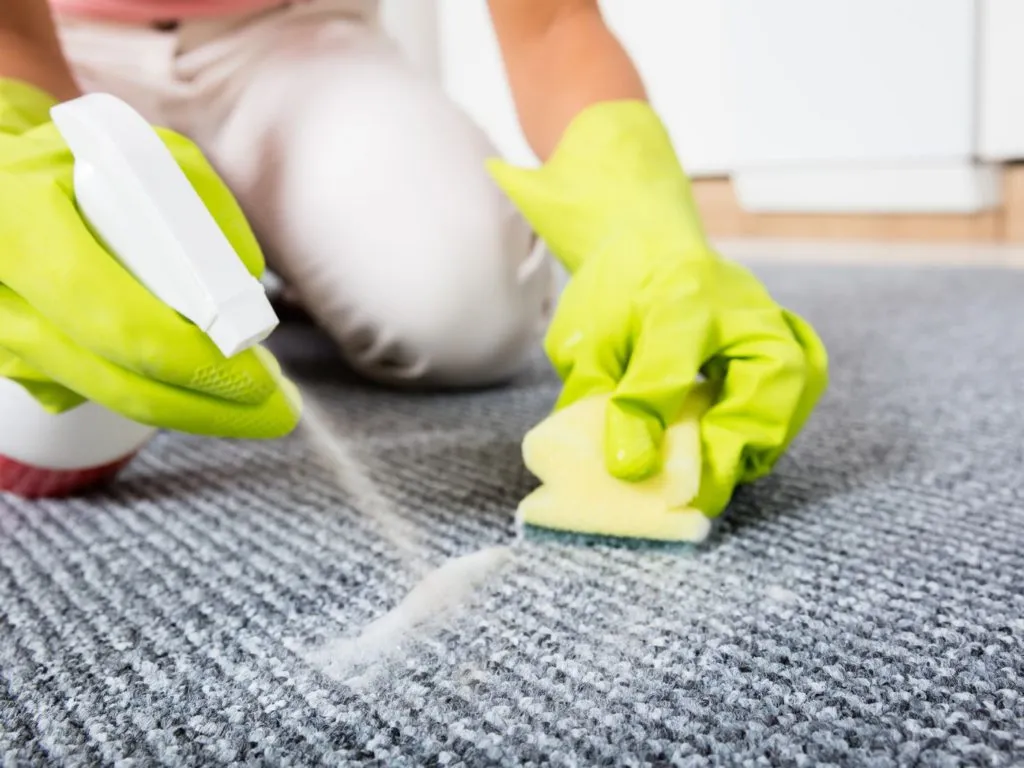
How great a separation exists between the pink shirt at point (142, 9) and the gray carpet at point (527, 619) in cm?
33

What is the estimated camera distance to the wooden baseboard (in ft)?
3.99

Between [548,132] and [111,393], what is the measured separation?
0.85ft

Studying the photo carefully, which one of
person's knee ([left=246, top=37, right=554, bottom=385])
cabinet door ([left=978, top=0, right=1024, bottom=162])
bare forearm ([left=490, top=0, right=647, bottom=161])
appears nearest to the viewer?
bare forearm ([left=490, top=0, right=647, bottom=161])

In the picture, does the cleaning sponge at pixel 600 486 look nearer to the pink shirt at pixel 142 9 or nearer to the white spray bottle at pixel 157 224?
the white spray bottle at pixel 157 224

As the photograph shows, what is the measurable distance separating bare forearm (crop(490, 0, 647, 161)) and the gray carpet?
17 cm

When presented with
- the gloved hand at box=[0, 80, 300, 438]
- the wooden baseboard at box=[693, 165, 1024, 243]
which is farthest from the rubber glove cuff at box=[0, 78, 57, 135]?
the wooden baseboard at box=[693, 165, 1024, 243]

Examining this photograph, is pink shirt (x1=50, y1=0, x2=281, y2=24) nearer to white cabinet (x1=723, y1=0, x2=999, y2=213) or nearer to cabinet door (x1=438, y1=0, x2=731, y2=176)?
cabinet door (x1=438, y1=0, x2=731, y2=176)

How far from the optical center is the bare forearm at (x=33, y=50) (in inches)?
17.1

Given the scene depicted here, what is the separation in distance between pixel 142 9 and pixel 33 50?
24cm

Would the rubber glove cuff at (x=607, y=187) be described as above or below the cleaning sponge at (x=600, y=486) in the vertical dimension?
above

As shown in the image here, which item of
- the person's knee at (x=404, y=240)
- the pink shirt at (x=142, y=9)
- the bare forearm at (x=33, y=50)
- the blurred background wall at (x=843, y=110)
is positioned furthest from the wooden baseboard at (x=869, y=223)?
the bare forearm at (x=33, y=50)

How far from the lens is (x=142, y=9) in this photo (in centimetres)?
67

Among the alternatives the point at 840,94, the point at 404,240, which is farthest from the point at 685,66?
the point at 404,240

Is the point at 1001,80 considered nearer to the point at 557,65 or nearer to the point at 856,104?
the point at 856,104
